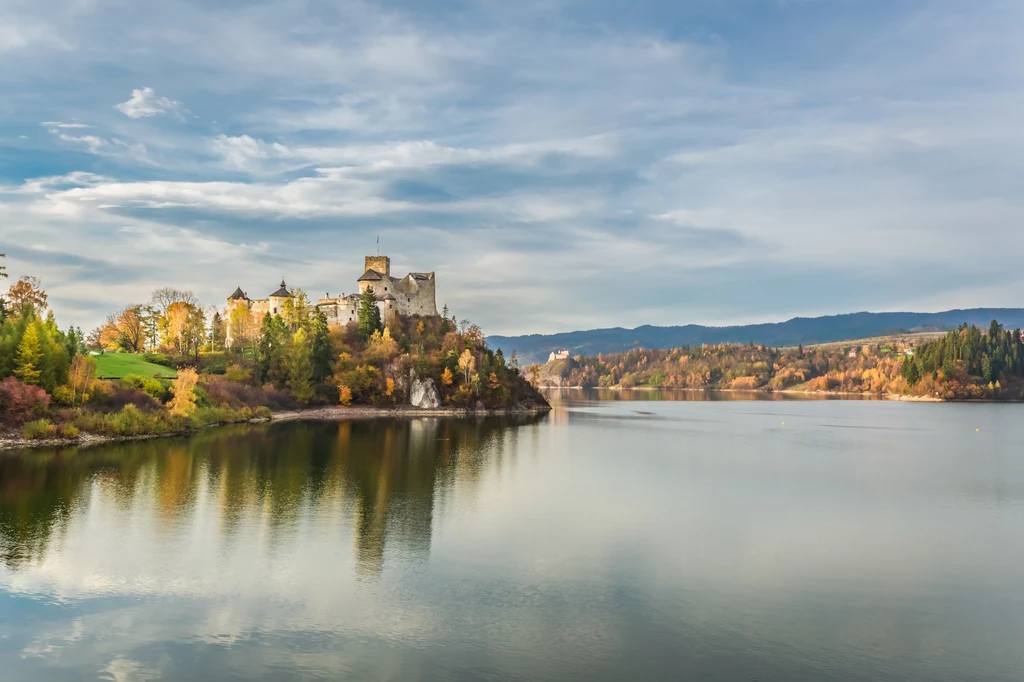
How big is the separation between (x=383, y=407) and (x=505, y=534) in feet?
233

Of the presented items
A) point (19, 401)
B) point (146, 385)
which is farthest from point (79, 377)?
point (146, 385)

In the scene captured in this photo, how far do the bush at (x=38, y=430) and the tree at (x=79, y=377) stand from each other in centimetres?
566

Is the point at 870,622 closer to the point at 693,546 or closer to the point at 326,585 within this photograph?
the point at 693,546

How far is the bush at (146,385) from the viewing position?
68981 millimetres

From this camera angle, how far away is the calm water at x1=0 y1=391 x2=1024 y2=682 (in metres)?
17.3

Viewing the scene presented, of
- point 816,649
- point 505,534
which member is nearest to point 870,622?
point 816,649

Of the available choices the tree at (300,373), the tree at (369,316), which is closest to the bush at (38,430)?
the tree at (300,373)

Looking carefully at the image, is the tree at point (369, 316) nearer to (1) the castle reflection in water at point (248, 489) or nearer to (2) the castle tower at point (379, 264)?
(2) the castle tower at point (379, 264)

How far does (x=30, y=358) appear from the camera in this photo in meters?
57.2

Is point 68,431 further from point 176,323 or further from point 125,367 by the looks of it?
point 176,323

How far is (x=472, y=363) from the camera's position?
104 meters

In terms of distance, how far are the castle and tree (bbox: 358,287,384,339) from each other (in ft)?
5.36

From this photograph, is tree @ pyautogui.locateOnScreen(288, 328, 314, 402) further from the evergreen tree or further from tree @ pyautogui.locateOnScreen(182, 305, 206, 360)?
tree @ pyautogui.locateOnScreen(182, 305, 206, 360)

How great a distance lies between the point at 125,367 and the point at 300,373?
A: 2018cm
